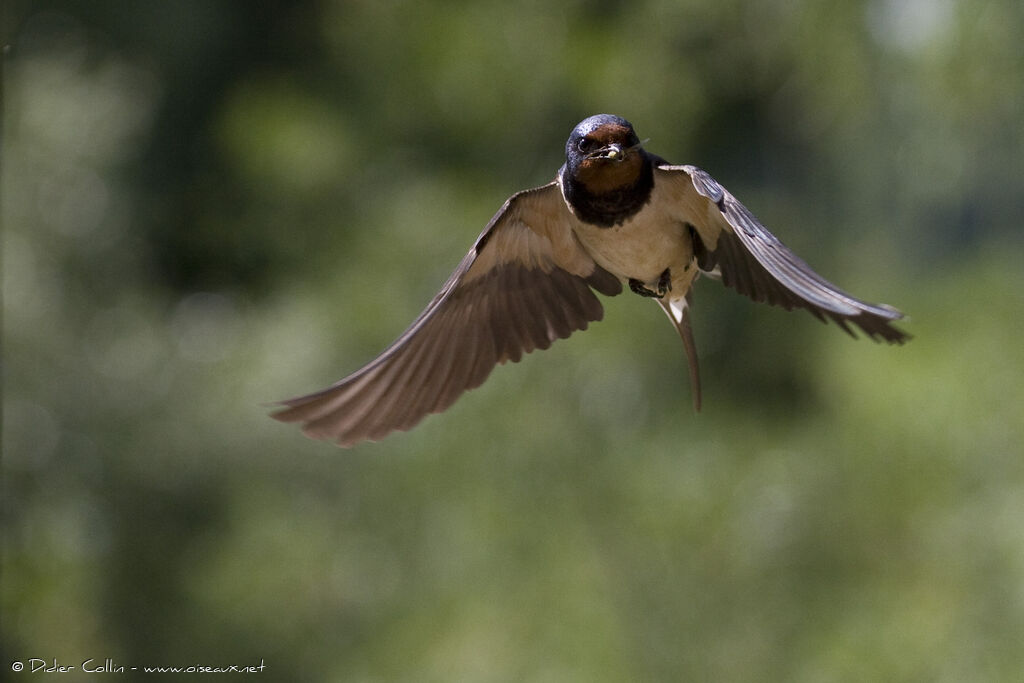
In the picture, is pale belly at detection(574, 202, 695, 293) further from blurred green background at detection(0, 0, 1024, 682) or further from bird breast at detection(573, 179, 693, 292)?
blurred green background at detection(0, 0, 1024, 682)

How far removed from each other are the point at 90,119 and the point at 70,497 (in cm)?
160

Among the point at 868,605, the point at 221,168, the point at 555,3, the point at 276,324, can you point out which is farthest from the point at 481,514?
the point at 221,168

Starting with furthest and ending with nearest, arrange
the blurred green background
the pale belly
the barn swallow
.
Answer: the blurred green background → the pale belly → the barn swallow

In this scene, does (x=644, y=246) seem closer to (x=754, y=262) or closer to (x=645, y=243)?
(x=645, y=243)

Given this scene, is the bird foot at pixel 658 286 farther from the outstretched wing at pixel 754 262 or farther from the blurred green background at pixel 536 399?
the blurred green background at pixel 536 399

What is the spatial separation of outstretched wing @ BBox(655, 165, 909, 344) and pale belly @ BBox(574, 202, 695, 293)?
2 centimetres

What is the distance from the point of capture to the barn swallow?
1.34 meters

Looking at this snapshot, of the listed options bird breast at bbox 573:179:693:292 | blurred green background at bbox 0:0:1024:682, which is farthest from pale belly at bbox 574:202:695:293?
blurred green background at bbox 0:0:1024:682

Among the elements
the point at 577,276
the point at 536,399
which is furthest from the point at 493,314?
the point at 536,399

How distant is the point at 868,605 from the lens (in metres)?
6.13

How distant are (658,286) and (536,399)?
13.1 ft

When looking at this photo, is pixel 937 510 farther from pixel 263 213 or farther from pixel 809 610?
pixel 263 213

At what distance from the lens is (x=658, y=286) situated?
1.60 m

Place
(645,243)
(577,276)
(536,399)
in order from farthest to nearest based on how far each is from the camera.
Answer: (536,399)
(577,276)
(645,243)
